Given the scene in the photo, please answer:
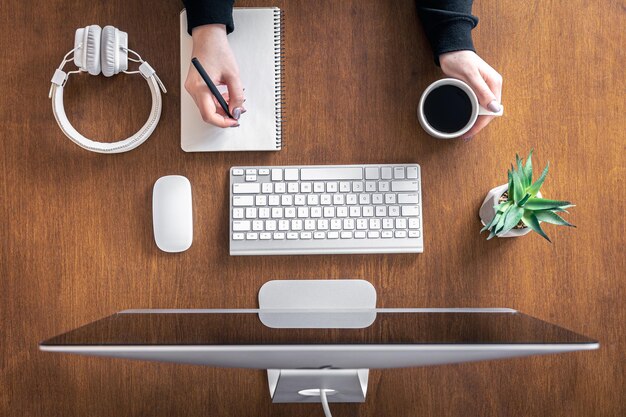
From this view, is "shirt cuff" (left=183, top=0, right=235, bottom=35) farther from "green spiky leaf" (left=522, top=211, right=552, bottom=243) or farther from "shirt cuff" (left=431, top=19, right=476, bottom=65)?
"green spiky leaf" (left=522, top=211, right=552, bottom=243)

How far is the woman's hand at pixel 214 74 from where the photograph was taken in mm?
784

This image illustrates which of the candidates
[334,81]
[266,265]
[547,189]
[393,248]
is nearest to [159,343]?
[266,265]

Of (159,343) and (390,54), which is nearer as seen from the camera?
(159,343)

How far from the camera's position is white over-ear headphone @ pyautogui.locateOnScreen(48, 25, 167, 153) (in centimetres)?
79

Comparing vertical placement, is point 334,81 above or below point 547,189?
above

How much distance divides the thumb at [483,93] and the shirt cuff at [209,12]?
0.41 meters

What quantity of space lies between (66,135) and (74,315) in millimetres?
307

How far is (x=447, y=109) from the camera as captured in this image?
79 cm

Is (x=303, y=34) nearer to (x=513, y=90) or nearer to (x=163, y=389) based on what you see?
(x=513, y=90)

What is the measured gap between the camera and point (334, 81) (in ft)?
2.79

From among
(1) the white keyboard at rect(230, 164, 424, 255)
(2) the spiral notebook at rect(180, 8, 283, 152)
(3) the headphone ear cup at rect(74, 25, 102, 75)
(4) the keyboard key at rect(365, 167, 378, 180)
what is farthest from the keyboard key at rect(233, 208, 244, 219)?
(3) the headphone ear cup at rect(74, 25, 102, 75)

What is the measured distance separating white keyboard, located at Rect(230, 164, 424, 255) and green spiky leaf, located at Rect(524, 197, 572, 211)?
175mm

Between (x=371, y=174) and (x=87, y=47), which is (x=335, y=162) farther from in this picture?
(x=87, y=47)

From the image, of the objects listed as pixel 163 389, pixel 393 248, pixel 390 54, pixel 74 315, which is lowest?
pixel 163 389
